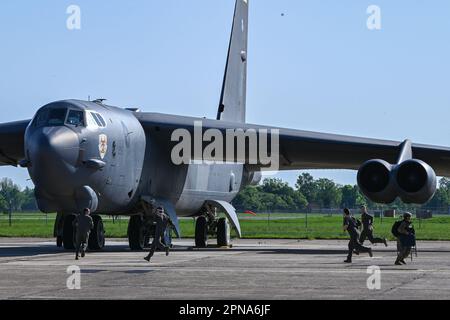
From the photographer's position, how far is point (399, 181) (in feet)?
91.6

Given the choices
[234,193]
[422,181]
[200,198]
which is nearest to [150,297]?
[422,181]

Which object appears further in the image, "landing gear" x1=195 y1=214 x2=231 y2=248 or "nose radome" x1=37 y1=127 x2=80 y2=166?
"landing gear" x1=195 y1=214 x2=231 y2=248

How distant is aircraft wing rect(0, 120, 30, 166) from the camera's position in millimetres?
30031

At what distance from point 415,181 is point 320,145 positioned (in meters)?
3.80

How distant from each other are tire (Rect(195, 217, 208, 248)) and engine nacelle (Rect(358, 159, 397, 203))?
22.3ft

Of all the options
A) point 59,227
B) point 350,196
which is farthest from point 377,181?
point 350,196

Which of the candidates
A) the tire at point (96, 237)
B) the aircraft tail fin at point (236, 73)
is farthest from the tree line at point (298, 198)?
the tire at point (96, 237)

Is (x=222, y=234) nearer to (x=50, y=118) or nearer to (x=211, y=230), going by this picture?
(x=211, y=230)

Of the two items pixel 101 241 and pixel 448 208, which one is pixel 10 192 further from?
pixel 101 241

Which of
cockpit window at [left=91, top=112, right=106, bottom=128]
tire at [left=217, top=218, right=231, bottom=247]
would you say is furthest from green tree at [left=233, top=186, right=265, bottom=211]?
cockpit window at [left=91, top=112, right=106, bottom=128]

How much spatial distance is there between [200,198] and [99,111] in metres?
6.94

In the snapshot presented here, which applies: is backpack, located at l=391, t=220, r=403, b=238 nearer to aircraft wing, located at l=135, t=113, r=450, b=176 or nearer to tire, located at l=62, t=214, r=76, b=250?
aircraft wing, located at l=135, t=113, r=450, b=176

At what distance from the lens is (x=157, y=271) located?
67.4 ft

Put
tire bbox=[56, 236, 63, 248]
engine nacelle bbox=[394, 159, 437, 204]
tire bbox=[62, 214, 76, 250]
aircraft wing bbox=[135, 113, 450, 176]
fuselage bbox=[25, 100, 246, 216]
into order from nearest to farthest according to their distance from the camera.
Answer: fuselage bbox=[25, 100, 246, 216] → engine nacelle bbox=[394, 159, 437, 204] → tire bbox=[62, 214, 76, 250] → aircraft wing bbox=[135, 113, 450, 176] → tire bbox=[56, 236, 63, 248]
